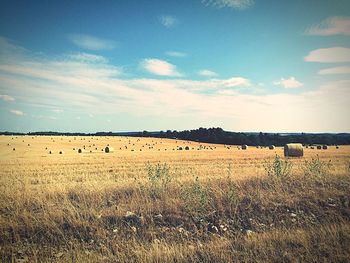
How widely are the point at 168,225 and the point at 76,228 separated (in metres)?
2.14

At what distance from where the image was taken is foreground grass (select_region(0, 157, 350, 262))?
5.41 metres

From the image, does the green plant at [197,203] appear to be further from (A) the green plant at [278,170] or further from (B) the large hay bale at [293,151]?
(B) the large hay bale at [293,151]

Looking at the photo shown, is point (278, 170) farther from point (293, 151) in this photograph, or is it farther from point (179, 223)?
point (293, 151)

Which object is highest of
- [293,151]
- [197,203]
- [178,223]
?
[293,151]

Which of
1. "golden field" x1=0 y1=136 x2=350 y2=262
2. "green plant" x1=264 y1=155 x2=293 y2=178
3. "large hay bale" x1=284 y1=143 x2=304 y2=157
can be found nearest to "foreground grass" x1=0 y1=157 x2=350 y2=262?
"golden field" x1=0 y1=136 x2=350 y2=262

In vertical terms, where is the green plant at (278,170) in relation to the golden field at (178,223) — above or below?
above

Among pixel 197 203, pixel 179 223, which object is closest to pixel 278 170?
pixel 197 203

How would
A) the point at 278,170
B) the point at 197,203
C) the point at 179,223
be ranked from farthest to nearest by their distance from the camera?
the point at 278,170 < the point at 197,203 < the point at 179,223

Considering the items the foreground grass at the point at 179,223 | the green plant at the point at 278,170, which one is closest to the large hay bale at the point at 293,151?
the green plant at the point at 278,170

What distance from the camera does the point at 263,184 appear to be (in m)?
10.1

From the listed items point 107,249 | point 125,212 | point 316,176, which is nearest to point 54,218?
point 125,212

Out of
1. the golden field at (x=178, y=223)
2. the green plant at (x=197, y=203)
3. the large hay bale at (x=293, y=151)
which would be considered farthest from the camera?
the large hay bale at (x=293, y=151)

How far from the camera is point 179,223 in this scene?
22.8 feet

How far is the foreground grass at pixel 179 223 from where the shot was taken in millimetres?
5406
